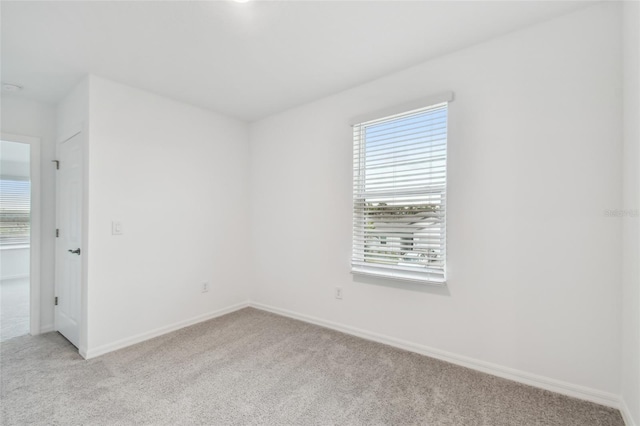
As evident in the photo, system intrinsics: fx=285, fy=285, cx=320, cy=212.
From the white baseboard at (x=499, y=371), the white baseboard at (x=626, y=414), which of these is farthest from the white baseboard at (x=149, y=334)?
the white baseboard at (x=626, y=414)

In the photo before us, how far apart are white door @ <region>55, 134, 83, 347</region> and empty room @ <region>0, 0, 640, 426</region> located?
0.04 meters

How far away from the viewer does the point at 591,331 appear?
1.81 meters

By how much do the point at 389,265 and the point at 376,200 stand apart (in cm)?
63

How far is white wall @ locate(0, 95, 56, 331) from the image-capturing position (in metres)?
3.02

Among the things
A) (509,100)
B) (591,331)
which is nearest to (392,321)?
(591,331)

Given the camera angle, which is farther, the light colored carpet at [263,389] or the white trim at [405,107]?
the white trim at [405,107]

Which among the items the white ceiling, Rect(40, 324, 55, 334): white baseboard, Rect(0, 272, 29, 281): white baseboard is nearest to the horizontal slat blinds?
Rect(0, 272, 29, 281): white baseboard

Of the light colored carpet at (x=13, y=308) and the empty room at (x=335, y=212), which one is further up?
the empty room at (x=335, y=212)

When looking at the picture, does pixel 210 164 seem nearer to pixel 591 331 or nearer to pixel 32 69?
pixel 32 69

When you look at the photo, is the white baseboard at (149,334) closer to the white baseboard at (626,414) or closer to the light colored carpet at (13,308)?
the light colored carpet at (13,308)

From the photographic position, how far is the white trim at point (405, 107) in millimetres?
2322

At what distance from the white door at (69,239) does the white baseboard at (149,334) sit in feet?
0.92

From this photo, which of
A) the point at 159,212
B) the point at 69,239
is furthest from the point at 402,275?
the point at 69,239

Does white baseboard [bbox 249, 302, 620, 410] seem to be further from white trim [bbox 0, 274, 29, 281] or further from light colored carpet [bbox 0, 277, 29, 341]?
white trim [bbox 0, 274, 29, 281]
